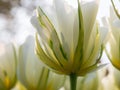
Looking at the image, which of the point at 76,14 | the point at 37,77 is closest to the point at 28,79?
the point at 37,77

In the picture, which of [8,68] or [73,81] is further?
[8,68]

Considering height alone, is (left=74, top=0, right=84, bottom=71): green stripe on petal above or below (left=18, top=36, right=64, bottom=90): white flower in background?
above

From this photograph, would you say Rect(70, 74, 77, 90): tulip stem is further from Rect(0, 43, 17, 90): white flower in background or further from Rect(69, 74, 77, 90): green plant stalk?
Rect(0, 43, 17, 90): white flower in background

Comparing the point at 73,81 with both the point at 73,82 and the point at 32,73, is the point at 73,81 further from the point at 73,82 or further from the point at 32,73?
the point at 32,73

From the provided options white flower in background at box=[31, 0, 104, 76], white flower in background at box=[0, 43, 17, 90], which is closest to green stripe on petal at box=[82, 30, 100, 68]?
white flower in background at box=[31, 0, 104, 76]

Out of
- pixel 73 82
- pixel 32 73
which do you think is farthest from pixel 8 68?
pixel 73 82

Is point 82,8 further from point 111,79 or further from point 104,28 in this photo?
point 111,79
